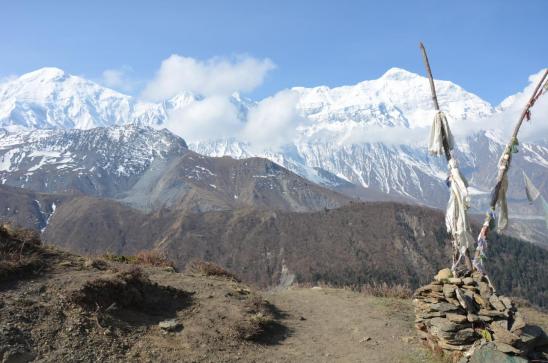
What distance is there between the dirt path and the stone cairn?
919 millimetres

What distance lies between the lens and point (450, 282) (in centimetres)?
1304

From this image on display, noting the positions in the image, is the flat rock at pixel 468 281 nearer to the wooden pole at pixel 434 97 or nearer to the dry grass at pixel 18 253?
the wooden pole at pixel 434 97

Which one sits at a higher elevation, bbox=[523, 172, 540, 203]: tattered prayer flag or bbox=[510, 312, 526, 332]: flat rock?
bbox=[523, 172, 540, 203]: tattered prayer flag

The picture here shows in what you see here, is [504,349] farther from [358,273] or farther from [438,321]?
[358,273]

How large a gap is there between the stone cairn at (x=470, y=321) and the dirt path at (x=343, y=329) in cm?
92

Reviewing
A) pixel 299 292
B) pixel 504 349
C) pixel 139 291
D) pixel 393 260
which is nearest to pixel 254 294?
pixel 299 292

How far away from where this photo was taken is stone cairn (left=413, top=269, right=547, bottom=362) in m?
11.5

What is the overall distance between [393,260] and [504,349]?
599 ft

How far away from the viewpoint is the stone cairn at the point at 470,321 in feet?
37.8

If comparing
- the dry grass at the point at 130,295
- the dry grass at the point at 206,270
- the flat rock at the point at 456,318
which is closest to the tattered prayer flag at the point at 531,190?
the flat rock at the point at 456,318

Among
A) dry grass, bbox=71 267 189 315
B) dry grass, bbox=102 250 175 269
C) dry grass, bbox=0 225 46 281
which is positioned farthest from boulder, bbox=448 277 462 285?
A: dry grass, bbox=102 250 175 269

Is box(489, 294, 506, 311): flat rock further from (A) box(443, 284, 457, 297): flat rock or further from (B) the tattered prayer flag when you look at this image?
(B) the tattered prayer flag

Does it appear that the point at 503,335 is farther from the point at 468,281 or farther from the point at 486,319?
the point at 468,281

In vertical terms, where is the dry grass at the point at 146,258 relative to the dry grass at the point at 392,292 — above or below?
above
